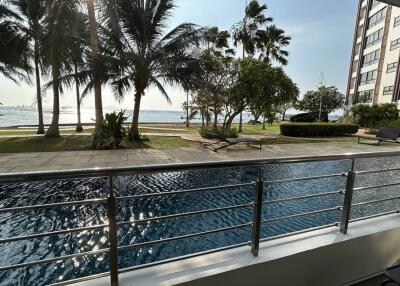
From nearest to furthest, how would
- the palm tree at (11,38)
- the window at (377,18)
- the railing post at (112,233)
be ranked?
1. the railing post at (112,233)
2. the palm tree at (11,38)
3. the window at (377,18)

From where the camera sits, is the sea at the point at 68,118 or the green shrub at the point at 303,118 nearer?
the sea at the point at 68,118

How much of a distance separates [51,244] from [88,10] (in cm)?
956

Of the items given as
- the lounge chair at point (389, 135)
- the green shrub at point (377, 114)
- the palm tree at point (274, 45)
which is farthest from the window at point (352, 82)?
the lounge chair at point (389, 135)

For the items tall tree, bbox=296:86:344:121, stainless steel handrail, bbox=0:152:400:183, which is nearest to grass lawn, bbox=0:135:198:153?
stainless steel handrail, bbox=0:152:400:183

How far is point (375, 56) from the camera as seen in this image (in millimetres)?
33250

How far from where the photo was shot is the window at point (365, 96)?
33.5 metres

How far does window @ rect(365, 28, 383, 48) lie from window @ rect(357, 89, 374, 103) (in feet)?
20.9

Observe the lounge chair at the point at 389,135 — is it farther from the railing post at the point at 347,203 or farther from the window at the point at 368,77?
the window at the point at 368,77

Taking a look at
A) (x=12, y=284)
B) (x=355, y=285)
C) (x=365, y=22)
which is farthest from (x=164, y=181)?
(x=365, y=22)

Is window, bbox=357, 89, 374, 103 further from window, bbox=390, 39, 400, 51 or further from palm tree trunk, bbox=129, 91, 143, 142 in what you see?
palm tree trunk, bbox=129, 91, 143, 142

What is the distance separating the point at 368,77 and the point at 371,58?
2.52 m

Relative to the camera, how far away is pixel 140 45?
12.0 m

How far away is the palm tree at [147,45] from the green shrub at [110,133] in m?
1.67

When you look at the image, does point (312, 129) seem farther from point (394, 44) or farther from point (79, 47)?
point (394, 44)
